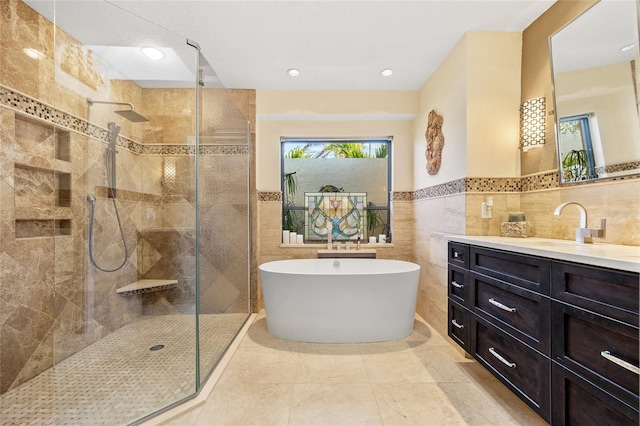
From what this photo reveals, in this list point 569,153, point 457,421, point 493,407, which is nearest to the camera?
point 457,421

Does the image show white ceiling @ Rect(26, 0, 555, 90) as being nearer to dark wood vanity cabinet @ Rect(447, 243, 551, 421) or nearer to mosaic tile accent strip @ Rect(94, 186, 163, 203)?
mosaic tile accent strip @ Rect(94, 186, 163, 203)

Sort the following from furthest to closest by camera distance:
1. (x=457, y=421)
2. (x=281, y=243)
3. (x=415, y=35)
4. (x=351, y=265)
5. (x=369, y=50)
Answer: (x=281, y=243) < (x=351, y=265) < (x=369, y=50) < (x=415, y=35) < (x=457, y=421)

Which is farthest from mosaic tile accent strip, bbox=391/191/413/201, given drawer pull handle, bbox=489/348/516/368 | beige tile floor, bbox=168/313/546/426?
drawer pull handle, bbox=489/348/516/368

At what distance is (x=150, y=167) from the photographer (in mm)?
2395

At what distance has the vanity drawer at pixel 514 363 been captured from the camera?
50.7 inches

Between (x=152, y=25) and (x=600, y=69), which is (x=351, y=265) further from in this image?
(x=152, y=25)

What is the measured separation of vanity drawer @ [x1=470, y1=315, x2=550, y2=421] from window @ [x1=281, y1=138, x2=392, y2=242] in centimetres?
212

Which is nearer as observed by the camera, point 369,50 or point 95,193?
point 95,193

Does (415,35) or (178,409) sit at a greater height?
(415,35)

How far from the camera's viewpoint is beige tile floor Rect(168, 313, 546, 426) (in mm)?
1632

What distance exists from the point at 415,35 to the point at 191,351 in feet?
9.30

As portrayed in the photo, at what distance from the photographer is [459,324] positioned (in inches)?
79.8

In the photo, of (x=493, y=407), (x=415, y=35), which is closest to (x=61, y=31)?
(x=415, y=35)

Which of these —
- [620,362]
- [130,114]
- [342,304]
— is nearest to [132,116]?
[130,114]
